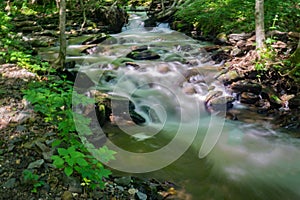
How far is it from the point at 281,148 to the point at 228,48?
16.2 ft

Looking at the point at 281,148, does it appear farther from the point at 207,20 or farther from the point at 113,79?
the point at 207,20

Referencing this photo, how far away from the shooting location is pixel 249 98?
687 centimetres

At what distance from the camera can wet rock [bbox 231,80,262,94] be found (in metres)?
6.97

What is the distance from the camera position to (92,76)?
812cm

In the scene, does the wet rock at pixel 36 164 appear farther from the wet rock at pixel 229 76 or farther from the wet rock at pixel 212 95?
the wet rock at pixel 229 76

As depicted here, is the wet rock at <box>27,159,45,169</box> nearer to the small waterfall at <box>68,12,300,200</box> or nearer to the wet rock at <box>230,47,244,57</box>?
the small waterfall at <box>68,12,300,200</box>

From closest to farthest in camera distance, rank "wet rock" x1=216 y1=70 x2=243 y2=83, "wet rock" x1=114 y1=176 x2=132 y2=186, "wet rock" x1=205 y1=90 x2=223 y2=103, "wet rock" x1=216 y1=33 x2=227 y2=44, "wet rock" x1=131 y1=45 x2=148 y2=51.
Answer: "wet rock" x1=114 y1=176 x2=132 y2=186 < "wet rock" x1=205 y1=90 x2=223 y2=103 < "wet rock" x1=216 y1=70 x2=243 y2=83 < "wet rock" x1=216 y1=33 x2=227 y2=44 < "wet rock" x1=131 y1=45 x2=148 y2=51

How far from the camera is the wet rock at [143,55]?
9578mm

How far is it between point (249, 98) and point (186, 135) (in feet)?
7.09

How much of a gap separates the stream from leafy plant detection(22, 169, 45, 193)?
1.35 meters

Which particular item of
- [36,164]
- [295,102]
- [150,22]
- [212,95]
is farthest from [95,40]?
[36,164]

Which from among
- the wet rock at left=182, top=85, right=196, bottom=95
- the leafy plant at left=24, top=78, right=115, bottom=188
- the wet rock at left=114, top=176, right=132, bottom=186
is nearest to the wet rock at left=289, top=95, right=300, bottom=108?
the wet rock at left=182, top=85, right=196, bottom=95

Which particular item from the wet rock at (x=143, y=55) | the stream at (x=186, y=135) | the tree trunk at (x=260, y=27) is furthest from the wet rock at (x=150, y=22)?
the tree trunk at (x=260, y=27)

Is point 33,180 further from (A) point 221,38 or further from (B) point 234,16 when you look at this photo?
(B) point 234,16
